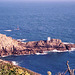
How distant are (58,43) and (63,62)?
11.6 meters

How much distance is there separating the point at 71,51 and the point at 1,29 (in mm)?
A: 39487

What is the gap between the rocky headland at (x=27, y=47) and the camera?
6500 centimetres

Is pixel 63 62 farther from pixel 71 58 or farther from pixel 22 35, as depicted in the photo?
pixel 22 35

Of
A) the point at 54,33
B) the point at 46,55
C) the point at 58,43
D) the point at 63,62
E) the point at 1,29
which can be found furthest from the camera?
the point at 1,29

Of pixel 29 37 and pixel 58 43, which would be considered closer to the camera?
pixel 58 43

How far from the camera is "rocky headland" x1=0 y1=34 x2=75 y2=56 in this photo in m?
65.0

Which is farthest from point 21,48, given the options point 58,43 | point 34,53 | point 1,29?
point 1,29

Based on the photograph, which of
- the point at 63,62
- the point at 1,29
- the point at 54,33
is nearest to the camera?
the point at 63,62

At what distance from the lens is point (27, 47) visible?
68.0 m

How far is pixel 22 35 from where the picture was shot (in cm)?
8531

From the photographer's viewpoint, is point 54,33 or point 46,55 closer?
point 46,55

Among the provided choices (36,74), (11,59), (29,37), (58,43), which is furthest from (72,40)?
(36,74)

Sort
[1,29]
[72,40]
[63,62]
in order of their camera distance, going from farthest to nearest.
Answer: [1,29]
[72,40]
[63,62]

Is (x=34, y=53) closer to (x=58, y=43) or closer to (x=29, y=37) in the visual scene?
(x=58, y=43)
